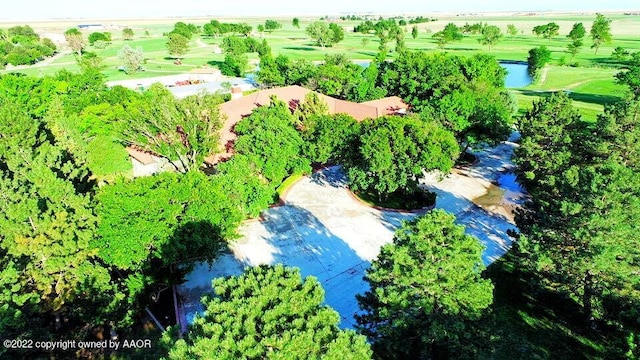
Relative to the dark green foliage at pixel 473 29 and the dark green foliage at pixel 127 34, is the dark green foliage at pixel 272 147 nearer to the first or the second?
the dark green foliage at pixel 127 34

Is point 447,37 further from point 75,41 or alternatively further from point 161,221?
point 161,221

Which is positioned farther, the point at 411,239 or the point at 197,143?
the point at 197,143

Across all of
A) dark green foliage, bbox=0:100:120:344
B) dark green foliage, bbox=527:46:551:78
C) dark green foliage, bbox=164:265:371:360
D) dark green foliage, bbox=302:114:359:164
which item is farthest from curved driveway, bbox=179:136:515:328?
dark green foliage, bbox=527:46:551:78

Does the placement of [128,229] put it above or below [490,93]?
below

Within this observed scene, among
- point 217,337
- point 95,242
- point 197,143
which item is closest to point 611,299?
point 217,337

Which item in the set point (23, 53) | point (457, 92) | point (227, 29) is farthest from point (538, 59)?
point (23, 53)

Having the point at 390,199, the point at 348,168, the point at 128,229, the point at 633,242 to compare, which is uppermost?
the point at 633,242

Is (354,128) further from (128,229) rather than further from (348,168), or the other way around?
(128,229)
